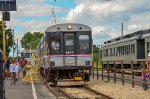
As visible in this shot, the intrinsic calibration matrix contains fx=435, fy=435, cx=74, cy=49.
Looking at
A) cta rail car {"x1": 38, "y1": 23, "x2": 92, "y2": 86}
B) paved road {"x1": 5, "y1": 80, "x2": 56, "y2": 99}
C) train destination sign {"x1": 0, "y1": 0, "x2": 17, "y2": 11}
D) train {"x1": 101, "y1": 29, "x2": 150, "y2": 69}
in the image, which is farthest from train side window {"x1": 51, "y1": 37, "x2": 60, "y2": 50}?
train {"x1": 101, "y1": 29, "x2": 150, "y2": 69}

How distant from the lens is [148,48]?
104ft

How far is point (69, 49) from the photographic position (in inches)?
909

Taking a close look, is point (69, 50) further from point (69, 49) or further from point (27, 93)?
point (27, 93)

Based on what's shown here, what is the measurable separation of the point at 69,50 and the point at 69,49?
71 mm

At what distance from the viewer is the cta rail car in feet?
74.7

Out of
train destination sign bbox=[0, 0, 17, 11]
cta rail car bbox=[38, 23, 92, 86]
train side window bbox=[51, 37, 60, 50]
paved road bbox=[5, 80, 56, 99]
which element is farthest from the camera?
train side window bbox=[51, 37, 60, 50]

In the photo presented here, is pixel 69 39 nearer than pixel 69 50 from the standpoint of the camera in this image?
No

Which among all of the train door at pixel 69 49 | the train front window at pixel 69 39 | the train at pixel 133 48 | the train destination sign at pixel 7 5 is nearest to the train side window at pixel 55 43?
the train door at pixel 69 49

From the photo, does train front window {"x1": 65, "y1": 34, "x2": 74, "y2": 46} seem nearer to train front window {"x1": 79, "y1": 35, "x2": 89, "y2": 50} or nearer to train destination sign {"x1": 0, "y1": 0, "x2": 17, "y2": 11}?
train front window {"x1": 79, "y1": 35, "x2": 89, "y2": 50}

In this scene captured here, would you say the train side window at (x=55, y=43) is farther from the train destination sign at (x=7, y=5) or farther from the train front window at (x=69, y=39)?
the train destination sign at (x=7, y=5)

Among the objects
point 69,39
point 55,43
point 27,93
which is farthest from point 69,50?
point 27,93

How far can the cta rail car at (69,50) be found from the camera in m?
22.8

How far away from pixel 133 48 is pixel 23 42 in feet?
404

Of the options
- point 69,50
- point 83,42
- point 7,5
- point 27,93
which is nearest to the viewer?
point 7,5
